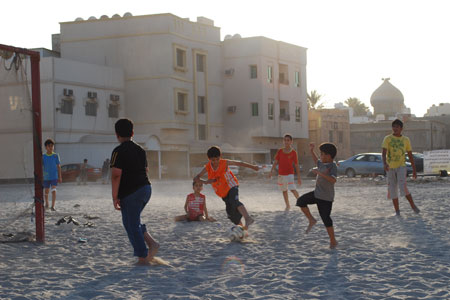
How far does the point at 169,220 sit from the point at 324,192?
192 inches

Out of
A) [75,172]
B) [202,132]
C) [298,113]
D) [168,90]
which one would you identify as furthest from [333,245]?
[298,113]

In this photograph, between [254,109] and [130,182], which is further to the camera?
[254,109]

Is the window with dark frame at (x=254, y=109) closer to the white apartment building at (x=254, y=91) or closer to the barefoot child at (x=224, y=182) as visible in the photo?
the white apartment building at (x=254, y=91)

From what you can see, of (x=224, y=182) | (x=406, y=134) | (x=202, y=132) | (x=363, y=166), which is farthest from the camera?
(x=406, y=134)

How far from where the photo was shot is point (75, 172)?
3884cm

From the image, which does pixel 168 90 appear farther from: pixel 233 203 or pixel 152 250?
pixel 152 250

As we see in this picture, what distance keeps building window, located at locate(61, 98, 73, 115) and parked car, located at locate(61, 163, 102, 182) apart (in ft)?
17.9

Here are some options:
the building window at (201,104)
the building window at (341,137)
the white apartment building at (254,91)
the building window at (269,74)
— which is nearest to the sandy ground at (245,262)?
the building window at (201,104)

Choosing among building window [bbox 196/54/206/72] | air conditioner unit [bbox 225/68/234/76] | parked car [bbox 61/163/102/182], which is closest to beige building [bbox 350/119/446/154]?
air conditioner unit [bbox 225/68/234/76]

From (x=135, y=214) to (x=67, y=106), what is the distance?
3764 cm

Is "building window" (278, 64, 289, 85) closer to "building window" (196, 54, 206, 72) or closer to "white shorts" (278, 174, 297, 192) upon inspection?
"building window" (196, 54, 206, 72)

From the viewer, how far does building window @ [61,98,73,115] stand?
142ft

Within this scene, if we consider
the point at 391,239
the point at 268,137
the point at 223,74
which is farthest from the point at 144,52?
the point at 391,239

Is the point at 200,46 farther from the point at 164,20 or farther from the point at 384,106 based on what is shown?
the point at 384,106
